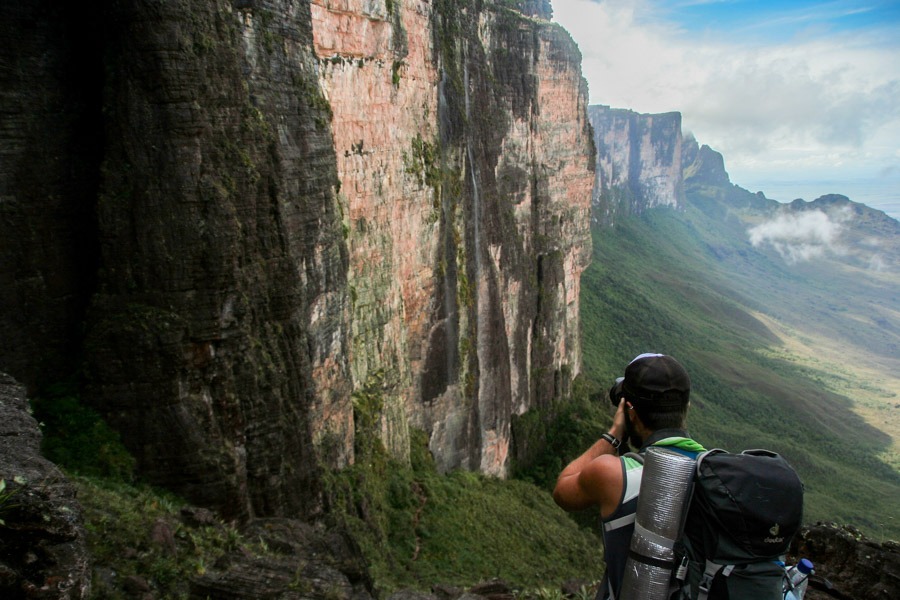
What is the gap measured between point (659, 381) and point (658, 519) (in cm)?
79

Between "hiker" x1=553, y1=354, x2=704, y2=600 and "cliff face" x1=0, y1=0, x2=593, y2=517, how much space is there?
8839mm

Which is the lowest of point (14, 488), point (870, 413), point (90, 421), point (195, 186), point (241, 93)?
point (870, 413)

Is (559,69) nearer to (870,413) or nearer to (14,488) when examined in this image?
(14,488)

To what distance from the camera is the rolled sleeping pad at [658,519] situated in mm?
3695

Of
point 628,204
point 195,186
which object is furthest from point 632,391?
point 628,204

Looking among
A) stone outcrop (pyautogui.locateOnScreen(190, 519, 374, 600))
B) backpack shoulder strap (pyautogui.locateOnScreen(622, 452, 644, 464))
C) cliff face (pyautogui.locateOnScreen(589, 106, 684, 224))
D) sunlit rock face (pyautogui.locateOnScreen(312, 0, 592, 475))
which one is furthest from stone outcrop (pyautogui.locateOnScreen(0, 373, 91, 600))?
cliff face (pyautogui.locateOnScreen(589, 106, 684, 224))

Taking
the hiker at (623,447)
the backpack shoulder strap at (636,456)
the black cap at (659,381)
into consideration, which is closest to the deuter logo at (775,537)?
the hiker at (623,447)

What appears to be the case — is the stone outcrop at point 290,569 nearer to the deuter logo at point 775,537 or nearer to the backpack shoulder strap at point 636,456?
the backpack shoulder strap at point 636,456

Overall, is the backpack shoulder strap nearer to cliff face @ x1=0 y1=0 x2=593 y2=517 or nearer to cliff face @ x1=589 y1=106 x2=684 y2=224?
cliff face @ x1=0 y1=0 x2=593 y2=517

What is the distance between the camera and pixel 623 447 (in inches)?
171

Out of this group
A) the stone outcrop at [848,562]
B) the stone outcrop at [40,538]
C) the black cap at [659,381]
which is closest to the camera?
the black cap at [659,381]

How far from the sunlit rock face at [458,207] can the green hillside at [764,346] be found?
47.4 feet

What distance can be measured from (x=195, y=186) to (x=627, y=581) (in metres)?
9.64

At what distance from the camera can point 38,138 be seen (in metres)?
10.6
